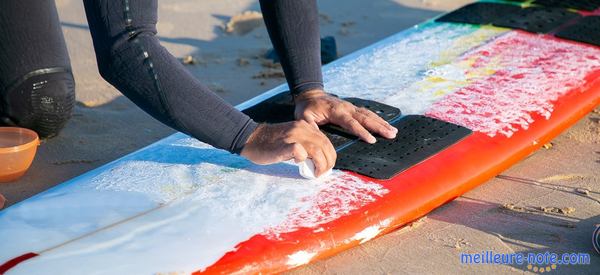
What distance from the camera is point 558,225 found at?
8.05ft

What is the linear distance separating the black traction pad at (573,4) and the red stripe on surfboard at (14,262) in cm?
273

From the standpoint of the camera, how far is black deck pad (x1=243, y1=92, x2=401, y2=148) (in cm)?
275

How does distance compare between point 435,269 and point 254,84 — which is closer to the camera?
point 435,269

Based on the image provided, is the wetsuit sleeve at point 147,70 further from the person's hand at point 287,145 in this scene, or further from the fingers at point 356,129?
the fingers at point 356,129

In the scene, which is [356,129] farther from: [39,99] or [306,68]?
[39,99]

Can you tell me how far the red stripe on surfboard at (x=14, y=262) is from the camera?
6.81ft

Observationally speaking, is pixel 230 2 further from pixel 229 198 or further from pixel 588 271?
pixel 588 271

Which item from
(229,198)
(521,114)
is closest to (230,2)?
(521,114)

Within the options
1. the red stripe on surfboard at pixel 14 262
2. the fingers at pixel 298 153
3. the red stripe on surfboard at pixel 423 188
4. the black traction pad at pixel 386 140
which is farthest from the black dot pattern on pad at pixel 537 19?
the red stripe on surfboard at pixel 14 262

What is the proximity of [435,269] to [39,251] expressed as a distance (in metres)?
A: 1.04

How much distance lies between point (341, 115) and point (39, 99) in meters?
1.16

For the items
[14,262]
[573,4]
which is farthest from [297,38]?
[573,4]

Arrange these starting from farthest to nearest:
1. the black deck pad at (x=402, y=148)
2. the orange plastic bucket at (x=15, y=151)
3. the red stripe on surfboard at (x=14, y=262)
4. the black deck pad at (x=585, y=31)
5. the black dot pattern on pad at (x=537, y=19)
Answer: the black dot pattern on pad at (x=537, y=19) < the black deck pad at (x=585, y=31) < the orange plastic bucket at (x=15, y=151) < the black deck pad at (x=402, y=148) < the red stripe on surfboard at (x=14, y=262)

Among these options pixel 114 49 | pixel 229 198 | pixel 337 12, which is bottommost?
pixel 337 12
